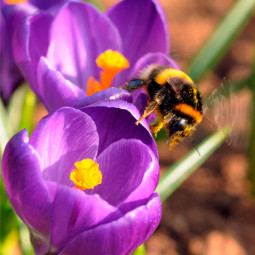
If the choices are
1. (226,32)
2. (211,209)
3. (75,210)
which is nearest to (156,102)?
(75,210)

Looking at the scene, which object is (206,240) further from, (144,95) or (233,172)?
(144,95)

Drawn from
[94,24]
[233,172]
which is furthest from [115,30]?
[233,172]

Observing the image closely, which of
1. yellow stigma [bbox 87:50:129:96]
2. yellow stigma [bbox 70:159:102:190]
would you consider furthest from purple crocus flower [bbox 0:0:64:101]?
yellow stigma [bbox 70:159:102:190]

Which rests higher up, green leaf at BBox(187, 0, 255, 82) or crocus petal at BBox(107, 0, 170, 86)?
crocus petal at BBox(107, 0, 170, 86)

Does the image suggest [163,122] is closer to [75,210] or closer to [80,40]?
[75,210]

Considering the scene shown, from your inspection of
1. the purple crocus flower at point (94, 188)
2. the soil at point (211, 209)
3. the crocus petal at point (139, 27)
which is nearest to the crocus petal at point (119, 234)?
the purple crocus flower at point (94, 188)

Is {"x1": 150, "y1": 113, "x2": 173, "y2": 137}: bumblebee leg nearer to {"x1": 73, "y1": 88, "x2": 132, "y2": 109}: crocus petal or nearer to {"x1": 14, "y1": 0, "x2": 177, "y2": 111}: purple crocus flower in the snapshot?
{"x1": 73, "y1": 88, "x2": 132, "y2": 109}: crocus petal

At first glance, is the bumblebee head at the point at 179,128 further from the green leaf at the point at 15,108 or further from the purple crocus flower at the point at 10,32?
the green leaf at the point at 15,108
